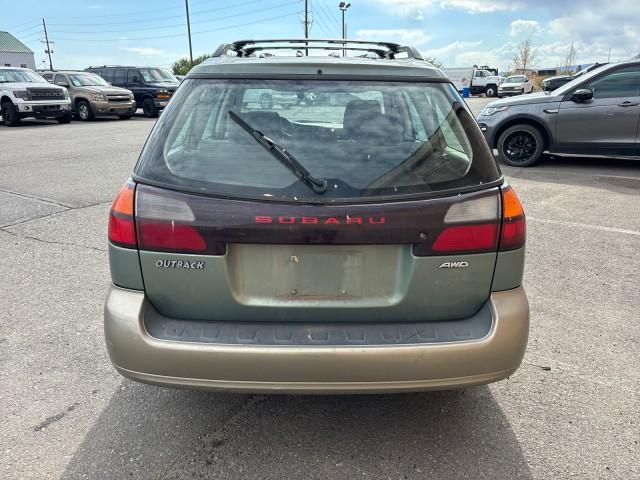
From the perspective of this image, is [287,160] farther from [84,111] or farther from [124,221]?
[84,111]

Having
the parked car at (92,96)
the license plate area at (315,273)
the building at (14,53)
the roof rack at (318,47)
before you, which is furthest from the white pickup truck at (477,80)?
the building at (14,53)

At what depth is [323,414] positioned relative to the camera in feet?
8.85

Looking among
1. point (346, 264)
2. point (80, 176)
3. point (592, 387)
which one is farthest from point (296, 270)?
point (80, 176)

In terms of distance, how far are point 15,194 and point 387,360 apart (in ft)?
22.9

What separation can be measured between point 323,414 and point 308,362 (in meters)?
0.76

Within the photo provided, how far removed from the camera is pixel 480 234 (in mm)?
2172

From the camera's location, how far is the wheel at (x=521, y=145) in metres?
9.38

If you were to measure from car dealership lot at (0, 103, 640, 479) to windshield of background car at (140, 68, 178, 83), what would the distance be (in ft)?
69.1

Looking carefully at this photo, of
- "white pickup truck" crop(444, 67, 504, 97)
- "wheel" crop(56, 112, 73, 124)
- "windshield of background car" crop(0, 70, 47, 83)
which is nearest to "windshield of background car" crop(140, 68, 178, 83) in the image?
"wheel" crop(56, 112, 73, 124)

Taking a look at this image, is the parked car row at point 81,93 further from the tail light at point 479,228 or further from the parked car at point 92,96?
the tail light at point 479,228

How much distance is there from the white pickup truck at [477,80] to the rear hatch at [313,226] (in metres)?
47.1

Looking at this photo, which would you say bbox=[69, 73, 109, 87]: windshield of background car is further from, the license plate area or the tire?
the tire

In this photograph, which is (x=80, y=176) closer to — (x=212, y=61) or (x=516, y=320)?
(x=212, y=61)

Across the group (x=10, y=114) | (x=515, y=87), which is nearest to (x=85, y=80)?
(x=10, y=114)
